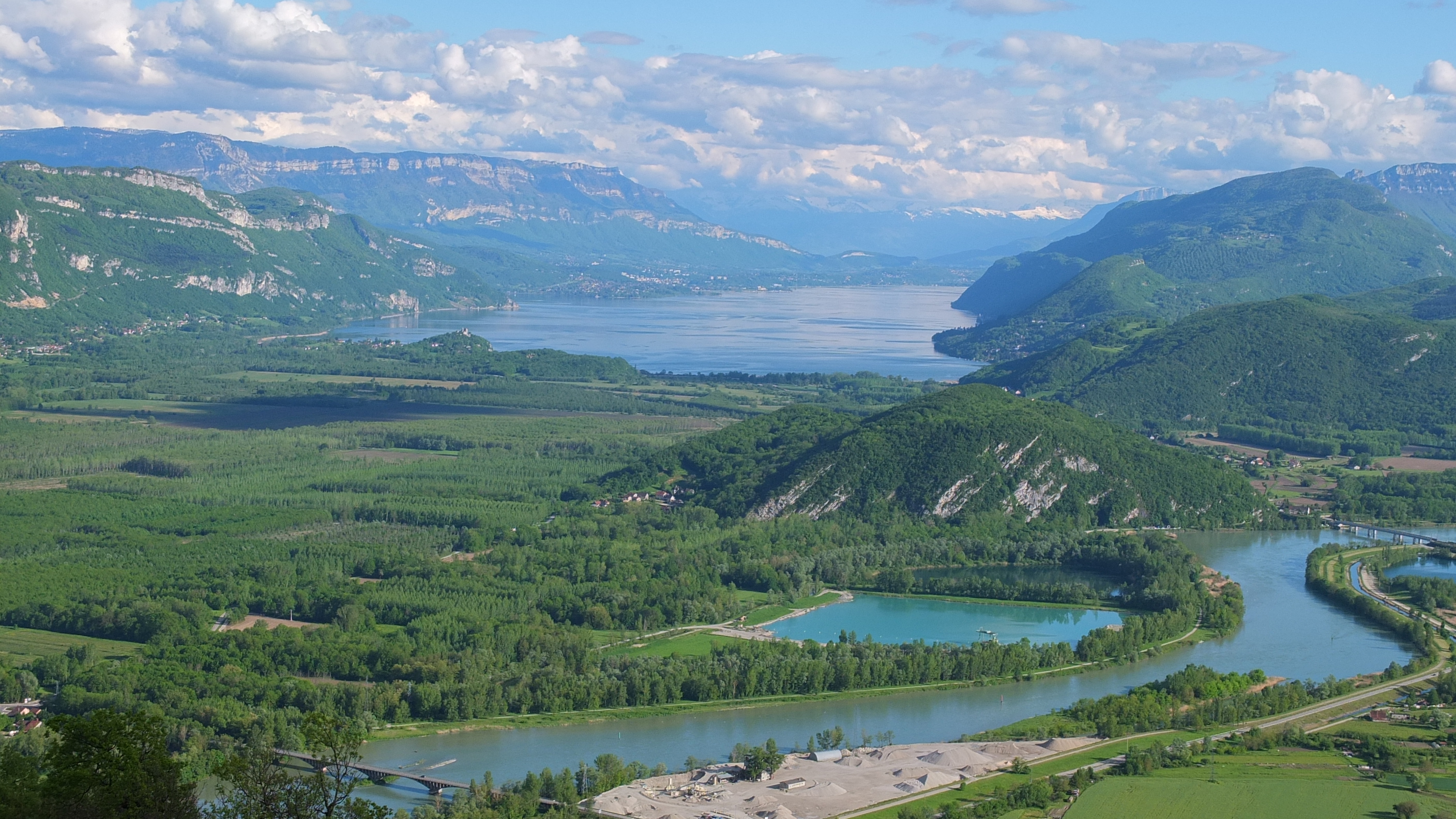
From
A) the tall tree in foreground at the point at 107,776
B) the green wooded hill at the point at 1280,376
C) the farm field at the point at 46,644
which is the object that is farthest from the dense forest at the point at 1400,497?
the tall tree in foreground at the point at 107,776

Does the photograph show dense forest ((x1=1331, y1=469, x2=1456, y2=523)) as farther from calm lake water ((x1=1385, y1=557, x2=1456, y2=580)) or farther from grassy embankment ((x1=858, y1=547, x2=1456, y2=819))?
grassy embankment ((x1=858, y1=547, x2=1456, y2=819))

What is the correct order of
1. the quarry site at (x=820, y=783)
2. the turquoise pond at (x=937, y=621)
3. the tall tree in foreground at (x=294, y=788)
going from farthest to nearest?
the turquoise pond at (x=937, y=621), the quarry site at (x=820, y=783), the tall tree in foreground at (x=294, y=788)

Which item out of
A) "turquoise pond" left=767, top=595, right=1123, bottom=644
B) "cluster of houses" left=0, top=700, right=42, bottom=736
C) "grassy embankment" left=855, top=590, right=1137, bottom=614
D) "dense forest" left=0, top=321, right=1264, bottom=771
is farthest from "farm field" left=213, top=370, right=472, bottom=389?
"cluster of houses" left=0, top=700, right=42, bottom=736

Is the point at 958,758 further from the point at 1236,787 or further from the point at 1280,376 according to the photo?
the point at 1280,376

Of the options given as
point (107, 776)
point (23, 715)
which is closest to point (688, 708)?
point (23, 715)

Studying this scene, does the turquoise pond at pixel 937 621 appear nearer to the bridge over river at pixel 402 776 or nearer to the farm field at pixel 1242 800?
the farm field at pixel 1242 800

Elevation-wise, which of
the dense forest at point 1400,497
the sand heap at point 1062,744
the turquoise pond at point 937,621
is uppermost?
the dense forest at point 1400,497
